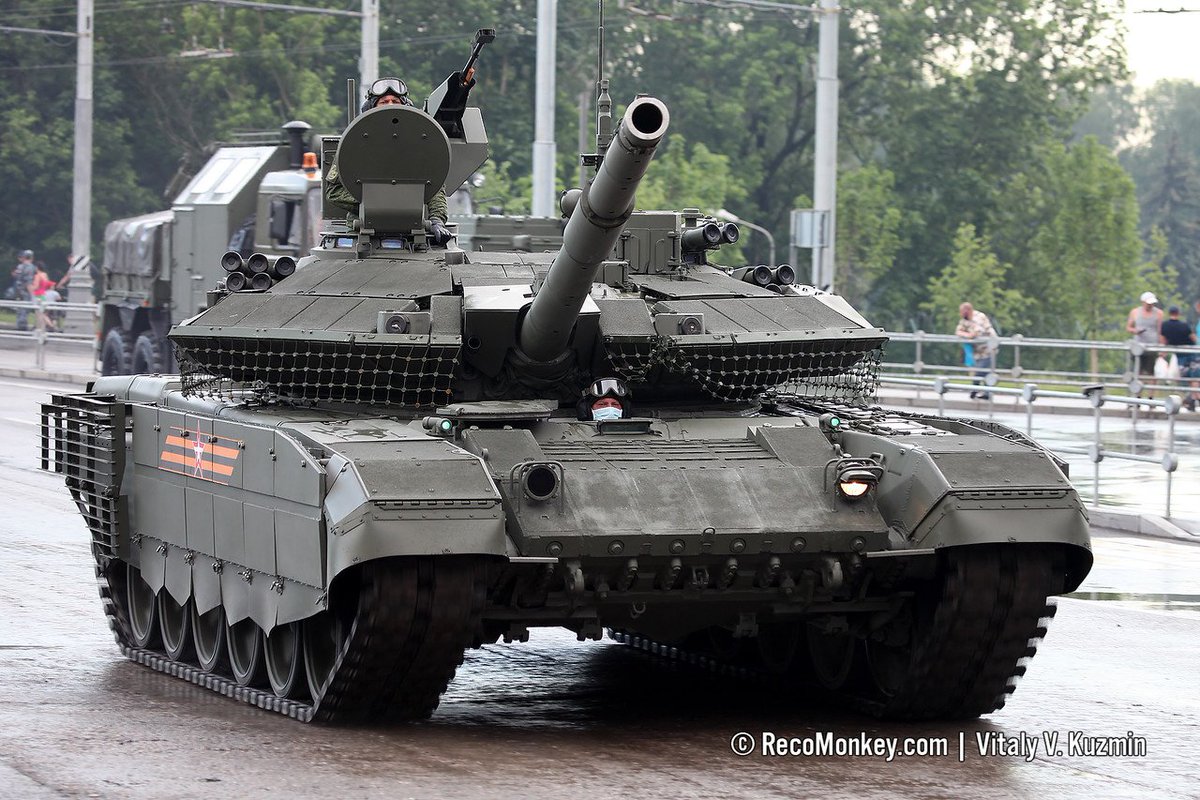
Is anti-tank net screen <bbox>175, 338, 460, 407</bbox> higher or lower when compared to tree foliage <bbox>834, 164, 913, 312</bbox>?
lower

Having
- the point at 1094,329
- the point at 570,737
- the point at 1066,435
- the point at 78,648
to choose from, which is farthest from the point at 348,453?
the point at 1094,329

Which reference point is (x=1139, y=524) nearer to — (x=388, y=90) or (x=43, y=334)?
(x=388, y=90)

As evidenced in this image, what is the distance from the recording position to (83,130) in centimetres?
4219

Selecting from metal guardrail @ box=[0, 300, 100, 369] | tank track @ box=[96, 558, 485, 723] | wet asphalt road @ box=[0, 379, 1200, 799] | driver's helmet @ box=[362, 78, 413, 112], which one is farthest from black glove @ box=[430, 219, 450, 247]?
metal guardrail @ box=[0, 300, 100, 369]

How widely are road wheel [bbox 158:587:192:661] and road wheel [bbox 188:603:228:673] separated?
0.60ft

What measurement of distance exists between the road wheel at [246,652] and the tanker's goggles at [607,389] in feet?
7.40

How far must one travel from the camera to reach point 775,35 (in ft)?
186

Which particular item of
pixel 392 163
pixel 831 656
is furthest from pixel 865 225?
pixel 831 656

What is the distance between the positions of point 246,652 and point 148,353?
764 inches

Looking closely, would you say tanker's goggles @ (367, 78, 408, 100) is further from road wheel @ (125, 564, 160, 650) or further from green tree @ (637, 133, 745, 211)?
green tree @ (637, 133, 745, 211)

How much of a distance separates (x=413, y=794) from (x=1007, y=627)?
11.2ft

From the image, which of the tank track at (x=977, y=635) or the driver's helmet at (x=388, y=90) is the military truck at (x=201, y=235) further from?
the tank track at (x=977, y=635)

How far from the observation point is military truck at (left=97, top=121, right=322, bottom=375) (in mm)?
28047

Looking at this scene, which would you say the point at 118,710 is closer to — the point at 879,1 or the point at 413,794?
the point at 413,794
